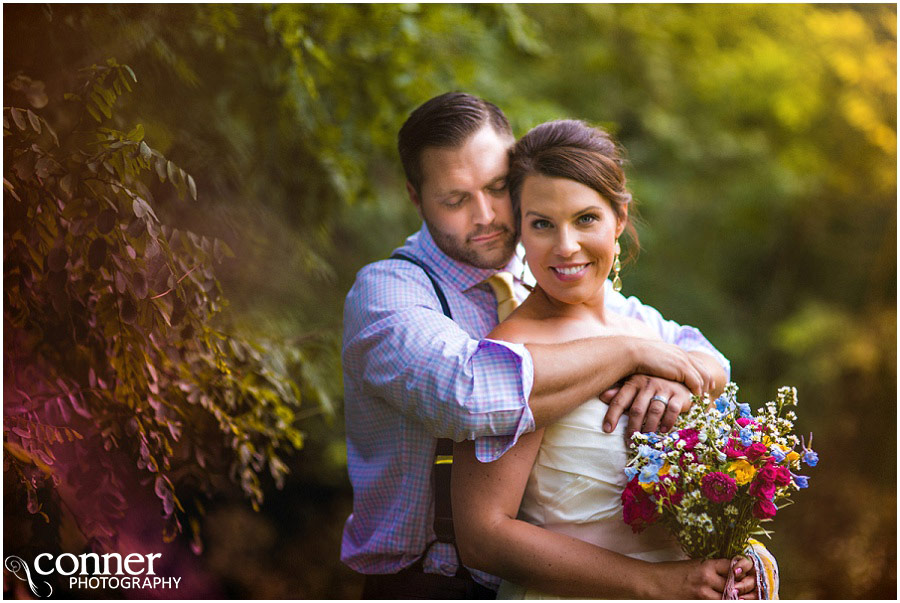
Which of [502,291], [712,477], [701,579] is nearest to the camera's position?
[712,477]

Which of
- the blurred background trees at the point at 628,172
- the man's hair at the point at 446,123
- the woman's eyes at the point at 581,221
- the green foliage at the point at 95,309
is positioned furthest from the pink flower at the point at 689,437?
the blurred background trees at the point at 628,172

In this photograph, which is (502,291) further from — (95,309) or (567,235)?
(95,309)

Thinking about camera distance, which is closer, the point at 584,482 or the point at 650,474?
the point at 650,474

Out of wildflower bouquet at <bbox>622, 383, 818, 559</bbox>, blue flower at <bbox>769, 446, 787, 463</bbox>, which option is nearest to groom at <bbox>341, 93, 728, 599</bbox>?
wildflower bouquet at <bbox>622, 383, 818, 559</bbox>

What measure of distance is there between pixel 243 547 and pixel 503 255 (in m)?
4.03

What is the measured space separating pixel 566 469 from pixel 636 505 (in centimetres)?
20

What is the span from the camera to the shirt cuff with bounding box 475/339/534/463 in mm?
2098

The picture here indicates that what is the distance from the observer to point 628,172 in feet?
21.3

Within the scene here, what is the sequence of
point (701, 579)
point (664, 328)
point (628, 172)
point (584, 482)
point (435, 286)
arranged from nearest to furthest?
point (701, 579), point (584, 482), point (435, 286), point (664, 328), point (628, 172)

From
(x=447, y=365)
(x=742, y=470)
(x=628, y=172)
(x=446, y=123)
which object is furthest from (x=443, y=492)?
(x=628, y=172)

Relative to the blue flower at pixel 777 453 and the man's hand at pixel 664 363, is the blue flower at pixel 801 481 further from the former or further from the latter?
the man's hand at pixel 664 363

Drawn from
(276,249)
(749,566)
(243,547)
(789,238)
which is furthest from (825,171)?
(749,566)

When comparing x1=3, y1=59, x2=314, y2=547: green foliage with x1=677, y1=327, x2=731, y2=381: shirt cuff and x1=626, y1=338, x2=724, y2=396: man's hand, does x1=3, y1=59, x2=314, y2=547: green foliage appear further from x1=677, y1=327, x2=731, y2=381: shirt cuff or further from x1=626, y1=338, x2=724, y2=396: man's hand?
x1=677, y1=327, x2=731, y2=381: shirt cuff

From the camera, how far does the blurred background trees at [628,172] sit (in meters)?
4.13
